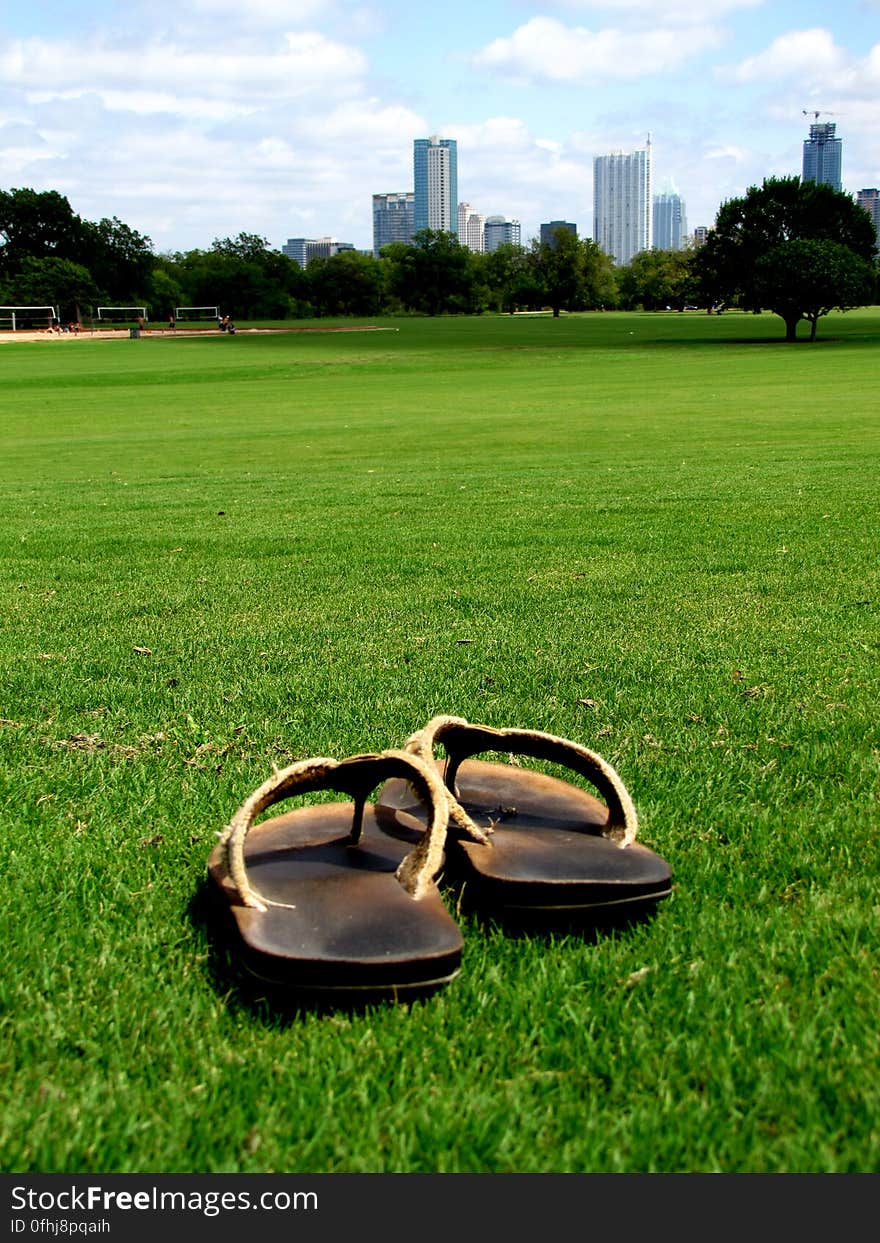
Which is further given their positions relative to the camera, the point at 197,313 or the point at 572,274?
the point at 572,274

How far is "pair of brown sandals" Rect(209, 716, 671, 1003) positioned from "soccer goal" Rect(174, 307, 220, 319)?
120 meters

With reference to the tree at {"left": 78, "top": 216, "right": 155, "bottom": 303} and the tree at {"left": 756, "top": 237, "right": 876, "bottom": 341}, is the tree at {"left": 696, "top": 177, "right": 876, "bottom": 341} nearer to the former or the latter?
the tree at {"left": 756, "top": 237, "right": 876, "bottom": 341}

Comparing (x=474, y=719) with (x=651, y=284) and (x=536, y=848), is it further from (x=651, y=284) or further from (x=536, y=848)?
(x=651, y=284)

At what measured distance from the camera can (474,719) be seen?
4262 mm

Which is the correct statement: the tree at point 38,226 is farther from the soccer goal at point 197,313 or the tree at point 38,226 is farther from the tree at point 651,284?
the tree at point 651,284

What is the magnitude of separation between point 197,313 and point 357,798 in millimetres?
126110

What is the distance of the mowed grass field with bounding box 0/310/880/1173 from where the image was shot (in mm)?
1989

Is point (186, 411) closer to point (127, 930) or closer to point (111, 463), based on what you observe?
point (111, 463)

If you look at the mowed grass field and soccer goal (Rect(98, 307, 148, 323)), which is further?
soccer goal (Rect(98, 307, 148, 323))

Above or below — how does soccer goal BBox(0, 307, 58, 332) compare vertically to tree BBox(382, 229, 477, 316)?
below

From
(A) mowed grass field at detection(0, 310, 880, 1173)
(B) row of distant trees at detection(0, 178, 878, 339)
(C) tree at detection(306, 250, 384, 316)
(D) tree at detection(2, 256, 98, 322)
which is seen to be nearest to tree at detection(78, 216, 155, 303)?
(B) row of distant trees at detection(0, 178, 878, 339)

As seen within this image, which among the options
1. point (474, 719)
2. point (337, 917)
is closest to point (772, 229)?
point (474, 719)

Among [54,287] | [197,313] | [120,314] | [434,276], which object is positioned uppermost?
[434,276]

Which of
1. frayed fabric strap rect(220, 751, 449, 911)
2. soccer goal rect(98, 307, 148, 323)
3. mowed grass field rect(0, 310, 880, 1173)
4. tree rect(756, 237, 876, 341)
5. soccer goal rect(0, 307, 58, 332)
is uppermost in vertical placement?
soccer goal rect(98, 307, 148, 323)
